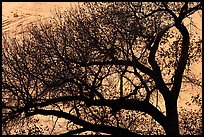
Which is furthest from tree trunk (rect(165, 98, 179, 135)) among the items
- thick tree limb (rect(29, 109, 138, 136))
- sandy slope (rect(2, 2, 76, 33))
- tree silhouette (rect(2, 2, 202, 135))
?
sandy slope (rect(2, 2, 76, 33))

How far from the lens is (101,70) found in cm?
1207

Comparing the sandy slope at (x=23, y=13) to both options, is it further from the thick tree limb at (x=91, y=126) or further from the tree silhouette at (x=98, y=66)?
the thick tree limb at (x=91, y=126)

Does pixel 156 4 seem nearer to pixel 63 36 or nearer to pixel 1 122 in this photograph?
pixel 63 36

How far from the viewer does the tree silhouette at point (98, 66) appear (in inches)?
430

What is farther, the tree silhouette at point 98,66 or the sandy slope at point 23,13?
the sandy slope at point 23,13

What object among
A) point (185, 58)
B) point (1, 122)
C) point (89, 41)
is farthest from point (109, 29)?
point (1, 122)

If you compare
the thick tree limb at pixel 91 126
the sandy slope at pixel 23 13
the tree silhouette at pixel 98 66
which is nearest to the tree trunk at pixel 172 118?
the tree silhouette at pixel 98 66

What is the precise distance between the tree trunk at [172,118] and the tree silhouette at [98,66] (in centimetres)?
2

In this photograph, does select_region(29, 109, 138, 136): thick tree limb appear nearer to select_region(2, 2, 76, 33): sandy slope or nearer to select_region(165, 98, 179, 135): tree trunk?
select_region(165, 98, 179, 135): tree trunk

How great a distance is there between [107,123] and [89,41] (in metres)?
2.21

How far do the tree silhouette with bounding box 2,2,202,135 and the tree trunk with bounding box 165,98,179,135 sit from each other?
0.08 ft

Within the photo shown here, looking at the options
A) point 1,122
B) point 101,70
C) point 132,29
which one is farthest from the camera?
point 101,70

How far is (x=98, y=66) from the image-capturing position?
11828mm

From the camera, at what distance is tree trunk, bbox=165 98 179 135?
10890 millimetres
